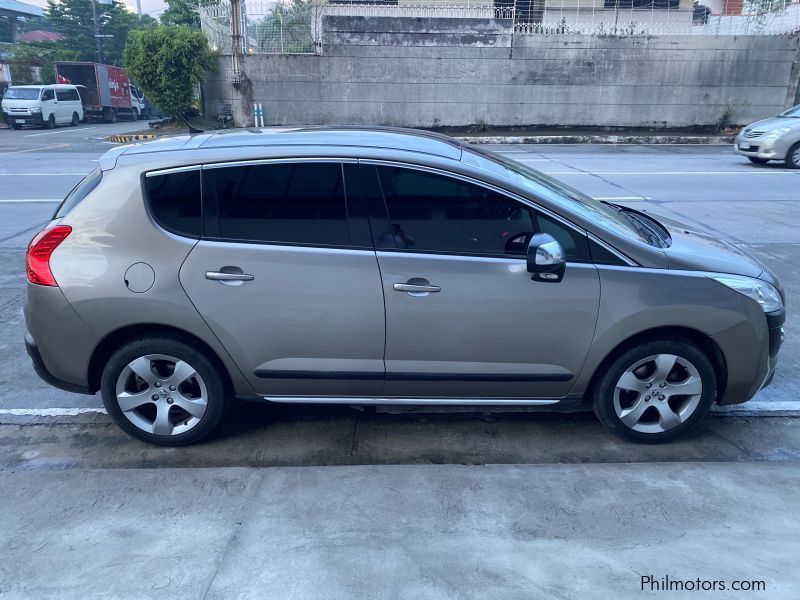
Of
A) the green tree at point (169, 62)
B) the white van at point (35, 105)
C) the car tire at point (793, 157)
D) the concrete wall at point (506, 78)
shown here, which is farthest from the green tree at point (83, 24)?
the car tire at point (793, 157)

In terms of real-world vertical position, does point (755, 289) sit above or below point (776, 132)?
below

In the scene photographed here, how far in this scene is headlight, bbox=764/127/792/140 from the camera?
48.2ft

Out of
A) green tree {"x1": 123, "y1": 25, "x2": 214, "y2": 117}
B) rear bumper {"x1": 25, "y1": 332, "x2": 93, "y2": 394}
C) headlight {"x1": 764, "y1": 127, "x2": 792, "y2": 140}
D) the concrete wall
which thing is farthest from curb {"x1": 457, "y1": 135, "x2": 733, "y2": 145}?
rear bumper {"x1": 25, "y1": 332, "x2": 93, "y2": 394}

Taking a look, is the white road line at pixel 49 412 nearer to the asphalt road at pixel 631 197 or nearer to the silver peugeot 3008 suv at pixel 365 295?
the asphalt road at pixel 631 197

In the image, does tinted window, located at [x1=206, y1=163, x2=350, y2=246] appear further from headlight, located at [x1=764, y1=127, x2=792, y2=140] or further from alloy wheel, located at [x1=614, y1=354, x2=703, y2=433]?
headlight, located at [x1=764, y1=127, x2=792, y2=140]

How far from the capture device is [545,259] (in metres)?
3.52

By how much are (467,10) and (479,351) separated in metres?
21.5

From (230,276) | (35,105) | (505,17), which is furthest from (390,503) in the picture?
(35,105)

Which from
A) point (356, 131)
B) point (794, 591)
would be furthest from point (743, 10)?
point (794, 591)

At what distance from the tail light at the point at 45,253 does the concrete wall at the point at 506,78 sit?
65.7 feet

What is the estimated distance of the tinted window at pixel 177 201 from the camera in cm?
372

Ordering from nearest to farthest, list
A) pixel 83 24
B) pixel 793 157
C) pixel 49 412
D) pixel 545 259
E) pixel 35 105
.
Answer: pixel 545 259 < pixel 49 412 < pixel 793 157 < pixel 35 105 < pixel 83 24

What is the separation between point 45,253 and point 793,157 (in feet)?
50.9

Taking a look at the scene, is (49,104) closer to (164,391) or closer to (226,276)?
(164,391)
